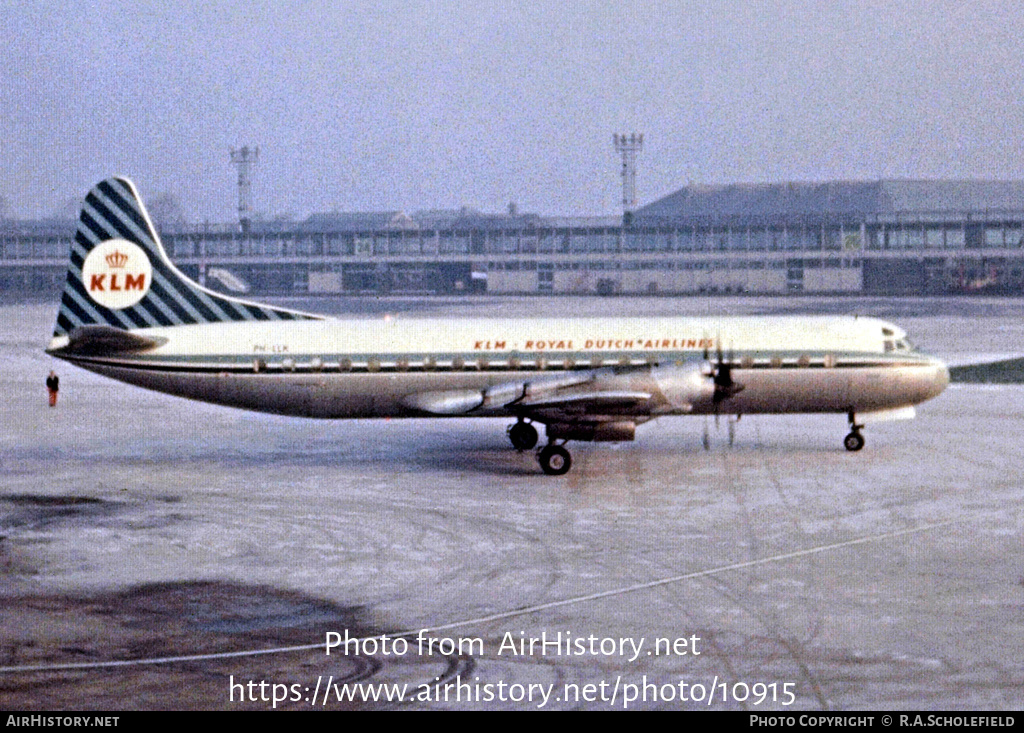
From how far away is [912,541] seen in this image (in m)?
25.6

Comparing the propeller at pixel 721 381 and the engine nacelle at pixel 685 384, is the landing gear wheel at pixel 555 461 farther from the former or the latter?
the propeller at pixel 721 381

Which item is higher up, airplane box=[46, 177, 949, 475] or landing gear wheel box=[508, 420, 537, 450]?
airplane box=[46, 177, 949, 475]

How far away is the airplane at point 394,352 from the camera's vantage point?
36094 millimetres

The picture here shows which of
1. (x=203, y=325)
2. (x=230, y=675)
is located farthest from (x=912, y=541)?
(x=203, y=325)

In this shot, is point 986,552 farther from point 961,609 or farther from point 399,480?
point 399,480

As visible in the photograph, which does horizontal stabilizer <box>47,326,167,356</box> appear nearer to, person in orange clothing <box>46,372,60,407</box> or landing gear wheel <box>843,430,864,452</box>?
person in orange clothing <box>46,372,60,407</box>

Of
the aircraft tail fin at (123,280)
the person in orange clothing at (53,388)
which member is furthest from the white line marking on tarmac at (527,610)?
the person in orange clothing at (53,388)

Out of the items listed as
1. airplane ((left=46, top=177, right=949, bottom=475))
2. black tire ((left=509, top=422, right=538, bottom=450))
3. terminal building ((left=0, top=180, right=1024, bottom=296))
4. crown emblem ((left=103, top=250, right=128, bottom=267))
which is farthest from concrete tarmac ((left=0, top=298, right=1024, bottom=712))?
terminal building ((left=0, top=180, right=1024, bottom=296))

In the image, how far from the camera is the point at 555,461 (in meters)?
33.7

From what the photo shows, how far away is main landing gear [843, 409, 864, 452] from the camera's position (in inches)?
1468

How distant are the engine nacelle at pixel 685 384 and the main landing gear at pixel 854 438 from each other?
5.95m

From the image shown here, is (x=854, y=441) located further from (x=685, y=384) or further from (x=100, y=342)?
(x=100, y=342)

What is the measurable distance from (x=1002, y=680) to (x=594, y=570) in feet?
27.0

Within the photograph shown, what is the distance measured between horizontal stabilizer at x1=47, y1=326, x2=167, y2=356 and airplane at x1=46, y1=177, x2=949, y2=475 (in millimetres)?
41
